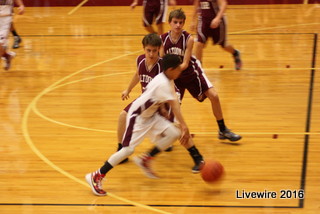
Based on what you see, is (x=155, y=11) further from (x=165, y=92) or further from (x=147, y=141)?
(x=165, y=92)

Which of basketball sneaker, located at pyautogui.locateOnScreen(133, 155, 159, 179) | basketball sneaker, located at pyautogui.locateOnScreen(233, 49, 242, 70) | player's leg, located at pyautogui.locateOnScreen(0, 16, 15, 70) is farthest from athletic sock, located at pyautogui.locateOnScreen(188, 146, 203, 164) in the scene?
player's leg, located at pyautogui.locateOnScreen(0, 16, 15, 70)

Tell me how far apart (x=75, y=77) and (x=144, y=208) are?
A: 480 cm

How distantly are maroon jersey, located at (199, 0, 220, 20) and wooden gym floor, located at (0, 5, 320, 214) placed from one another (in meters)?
1.10

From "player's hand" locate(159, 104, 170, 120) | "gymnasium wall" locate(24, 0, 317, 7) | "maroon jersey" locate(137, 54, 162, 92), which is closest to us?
"player's hand" locate(159, 104, 170, 120)

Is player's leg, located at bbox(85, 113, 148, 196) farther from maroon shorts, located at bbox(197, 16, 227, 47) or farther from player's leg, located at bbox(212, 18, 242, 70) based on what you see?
player's leg, located at bbox(212, 18, 242, 70)

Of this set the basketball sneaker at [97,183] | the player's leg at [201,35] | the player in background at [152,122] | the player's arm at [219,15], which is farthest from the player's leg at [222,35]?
the basketball sneaker at [97,183]

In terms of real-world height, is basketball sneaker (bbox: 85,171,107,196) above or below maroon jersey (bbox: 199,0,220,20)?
below

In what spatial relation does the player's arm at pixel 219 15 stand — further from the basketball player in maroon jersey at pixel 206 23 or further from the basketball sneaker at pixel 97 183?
the basketball sneaker at pixel 97 183

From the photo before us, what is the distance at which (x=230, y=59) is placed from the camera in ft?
35.6

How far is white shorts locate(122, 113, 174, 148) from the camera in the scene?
6.02m

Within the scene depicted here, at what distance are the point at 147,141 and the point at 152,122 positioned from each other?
1522 mm

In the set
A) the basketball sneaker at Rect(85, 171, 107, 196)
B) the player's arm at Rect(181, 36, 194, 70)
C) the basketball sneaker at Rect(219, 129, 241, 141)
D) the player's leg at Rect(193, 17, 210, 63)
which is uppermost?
the player's arm at Rect(181, 36, 194, 70)

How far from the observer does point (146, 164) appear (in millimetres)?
6426

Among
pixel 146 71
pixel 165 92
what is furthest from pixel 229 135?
pixel 165 92
